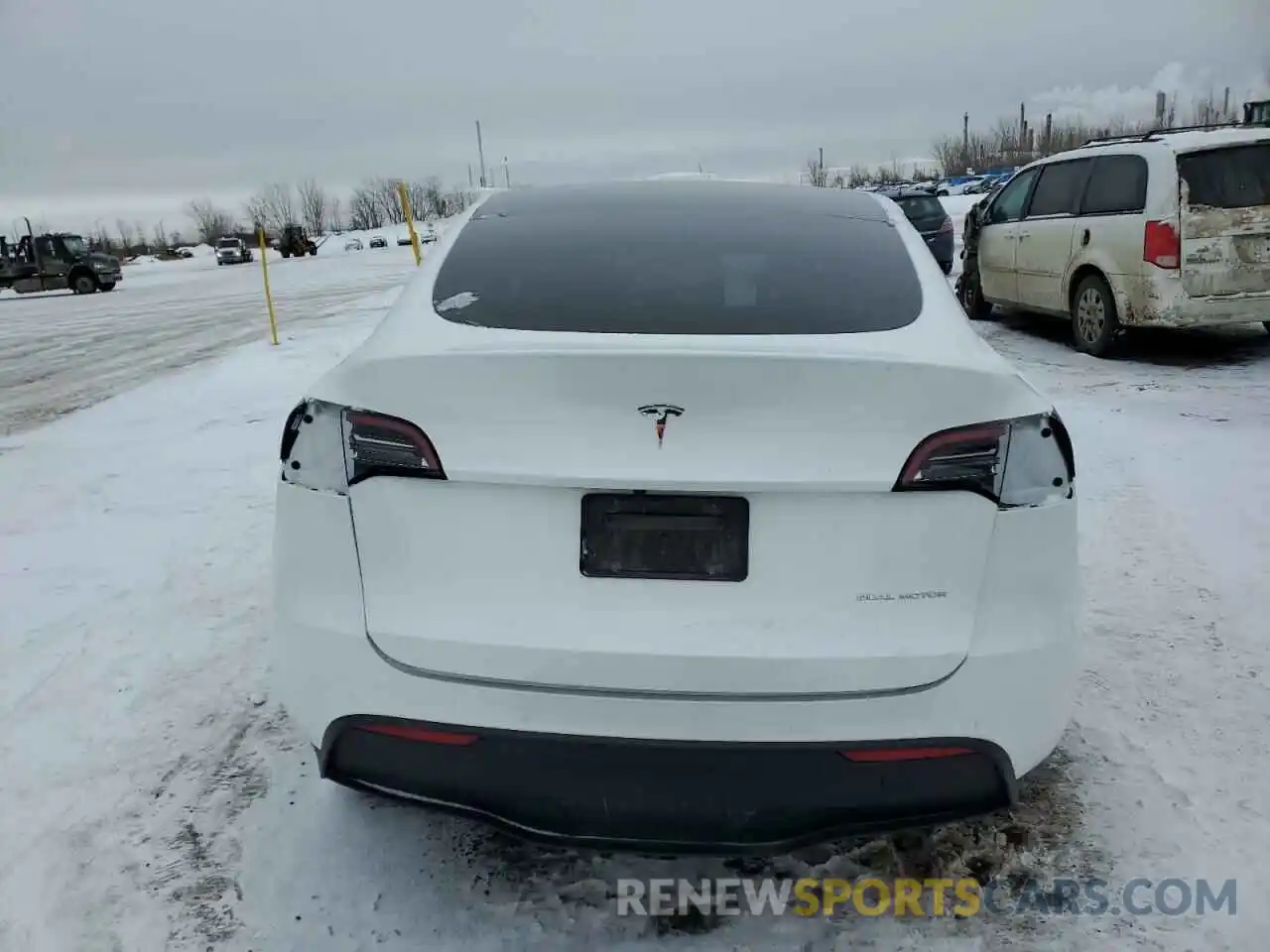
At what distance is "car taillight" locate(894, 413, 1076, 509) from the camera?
6.16 feet

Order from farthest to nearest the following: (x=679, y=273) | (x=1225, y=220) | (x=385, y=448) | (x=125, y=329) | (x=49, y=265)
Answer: (x=49, y=265) < (x=125, y=329) < (x=1225, y=220) < (x=679, y=273) < (x=385, y=448)

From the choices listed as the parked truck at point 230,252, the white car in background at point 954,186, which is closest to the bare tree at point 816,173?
the white car in background at point 954,186

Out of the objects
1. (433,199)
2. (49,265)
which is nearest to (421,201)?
(433,199)

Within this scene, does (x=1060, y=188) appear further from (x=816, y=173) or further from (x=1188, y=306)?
(x=816, y=173)

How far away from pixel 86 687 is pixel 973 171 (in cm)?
8720

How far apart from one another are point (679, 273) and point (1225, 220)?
22.5 ft

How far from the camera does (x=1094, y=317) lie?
8641 millimetres

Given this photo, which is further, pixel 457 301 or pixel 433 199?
pixel 433 199

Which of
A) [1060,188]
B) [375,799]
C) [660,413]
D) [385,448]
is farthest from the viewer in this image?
[1060,188]

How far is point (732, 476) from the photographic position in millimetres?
1823

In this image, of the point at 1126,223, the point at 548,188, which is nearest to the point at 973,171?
the point at 1126,223

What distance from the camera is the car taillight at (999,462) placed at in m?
1.88

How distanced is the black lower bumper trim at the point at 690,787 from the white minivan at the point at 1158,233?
281 inches

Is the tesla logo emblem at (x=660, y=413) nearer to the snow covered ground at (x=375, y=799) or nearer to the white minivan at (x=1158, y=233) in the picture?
the snow covered ground at (x=375, y=799)
